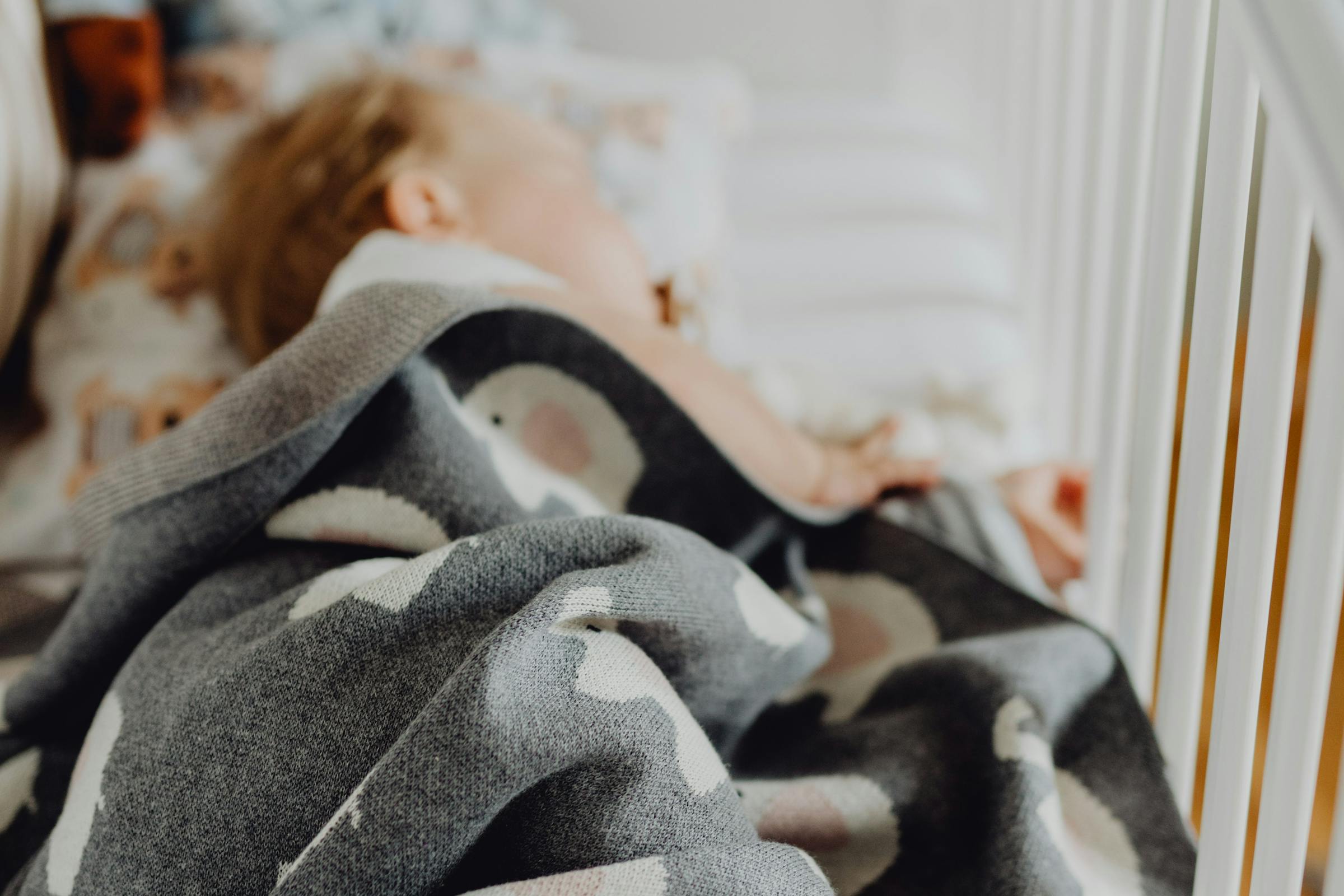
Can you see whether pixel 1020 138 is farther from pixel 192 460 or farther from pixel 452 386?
pixel 192 460

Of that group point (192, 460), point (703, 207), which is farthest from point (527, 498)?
point (703, 207)

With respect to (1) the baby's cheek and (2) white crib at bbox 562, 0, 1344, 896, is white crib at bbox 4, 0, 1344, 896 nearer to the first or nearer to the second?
(2) white crib at bbox 562, 0, 1344, 896

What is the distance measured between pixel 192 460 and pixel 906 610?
41 cm

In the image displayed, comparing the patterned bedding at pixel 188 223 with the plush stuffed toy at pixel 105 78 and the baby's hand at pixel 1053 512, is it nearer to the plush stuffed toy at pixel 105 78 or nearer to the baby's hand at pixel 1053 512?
the plush stuffed toy at pixel 105 78

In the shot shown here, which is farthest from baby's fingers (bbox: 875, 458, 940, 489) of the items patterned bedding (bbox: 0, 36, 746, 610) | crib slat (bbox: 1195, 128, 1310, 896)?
crib slat (bbox: 1195, 128, 1310, 896)

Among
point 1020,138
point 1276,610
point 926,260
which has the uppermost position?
point 1020,138

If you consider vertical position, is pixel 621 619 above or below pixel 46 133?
below

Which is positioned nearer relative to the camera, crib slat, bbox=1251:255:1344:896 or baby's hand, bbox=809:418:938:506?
crib slat, bbox=1251:255:1344:896

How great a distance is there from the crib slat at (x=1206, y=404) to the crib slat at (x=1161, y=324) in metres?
0.03

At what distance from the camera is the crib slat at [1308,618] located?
1.09 ft

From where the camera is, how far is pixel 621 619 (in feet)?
1.37

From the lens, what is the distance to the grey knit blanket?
37cm

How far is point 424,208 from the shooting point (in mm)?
727

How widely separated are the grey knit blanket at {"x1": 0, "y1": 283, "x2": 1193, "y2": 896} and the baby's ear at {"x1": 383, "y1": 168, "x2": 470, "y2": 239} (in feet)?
0.74
